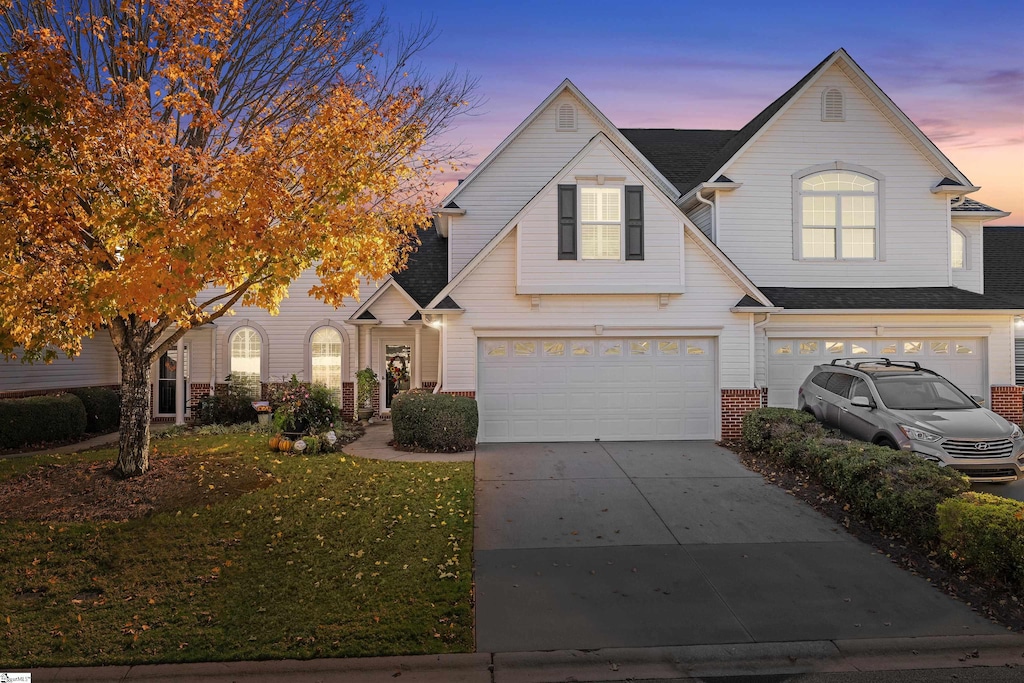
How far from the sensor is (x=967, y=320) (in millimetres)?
15898

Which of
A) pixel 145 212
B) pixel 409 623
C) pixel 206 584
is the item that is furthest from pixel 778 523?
pixel 145 212

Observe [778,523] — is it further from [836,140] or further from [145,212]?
[836,140]

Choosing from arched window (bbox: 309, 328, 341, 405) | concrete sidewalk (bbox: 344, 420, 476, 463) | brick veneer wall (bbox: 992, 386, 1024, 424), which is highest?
arched window (bbox: 309, 328, 341, 405)

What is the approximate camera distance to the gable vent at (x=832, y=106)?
16.8m

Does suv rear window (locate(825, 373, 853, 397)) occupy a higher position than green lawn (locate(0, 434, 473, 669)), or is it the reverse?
suv rear window (locate(825, 373, 853, 397))

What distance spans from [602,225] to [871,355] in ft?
24.8

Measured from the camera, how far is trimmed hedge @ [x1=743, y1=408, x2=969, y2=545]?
315 inches

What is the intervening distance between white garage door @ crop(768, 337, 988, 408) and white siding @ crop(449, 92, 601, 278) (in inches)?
289

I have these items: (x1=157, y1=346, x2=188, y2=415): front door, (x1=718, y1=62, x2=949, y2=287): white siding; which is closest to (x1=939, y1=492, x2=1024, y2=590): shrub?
(x1=718, y1=62, x2=949, y2=287): white siding

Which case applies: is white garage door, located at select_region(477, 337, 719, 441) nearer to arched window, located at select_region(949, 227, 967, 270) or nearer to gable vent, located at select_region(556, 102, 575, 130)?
gable vent, located at select_region(556, 102, 575, 130)

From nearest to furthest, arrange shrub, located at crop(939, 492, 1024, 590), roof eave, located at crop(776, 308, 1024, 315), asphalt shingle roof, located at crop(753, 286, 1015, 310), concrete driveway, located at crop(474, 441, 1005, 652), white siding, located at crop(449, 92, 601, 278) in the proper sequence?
concrete driveway, located at crop(474, 441, 1005, 652) < shrub, located at crop(939, 492, 1024, 590) < roof eave, located at crop(776, 308, 1024, 315) < asphalt shingle roof, located at crop(753, 286, 1015, 310) < white siding, located at crop(449, 92, 601, 278)

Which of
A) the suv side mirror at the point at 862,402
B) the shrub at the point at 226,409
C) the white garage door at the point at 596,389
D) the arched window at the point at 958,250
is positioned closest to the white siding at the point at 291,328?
the shrub at the point at 226,409

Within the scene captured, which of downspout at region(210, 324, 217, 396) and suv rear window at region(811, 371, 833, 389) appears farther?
downspout at region(210, 324, 217, 396)

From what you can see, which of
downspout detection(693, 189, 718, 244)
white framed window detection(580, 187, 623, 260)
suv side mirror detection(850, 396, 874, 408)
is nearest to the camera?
suv side mirror detection(850, 396, 874, 408)
